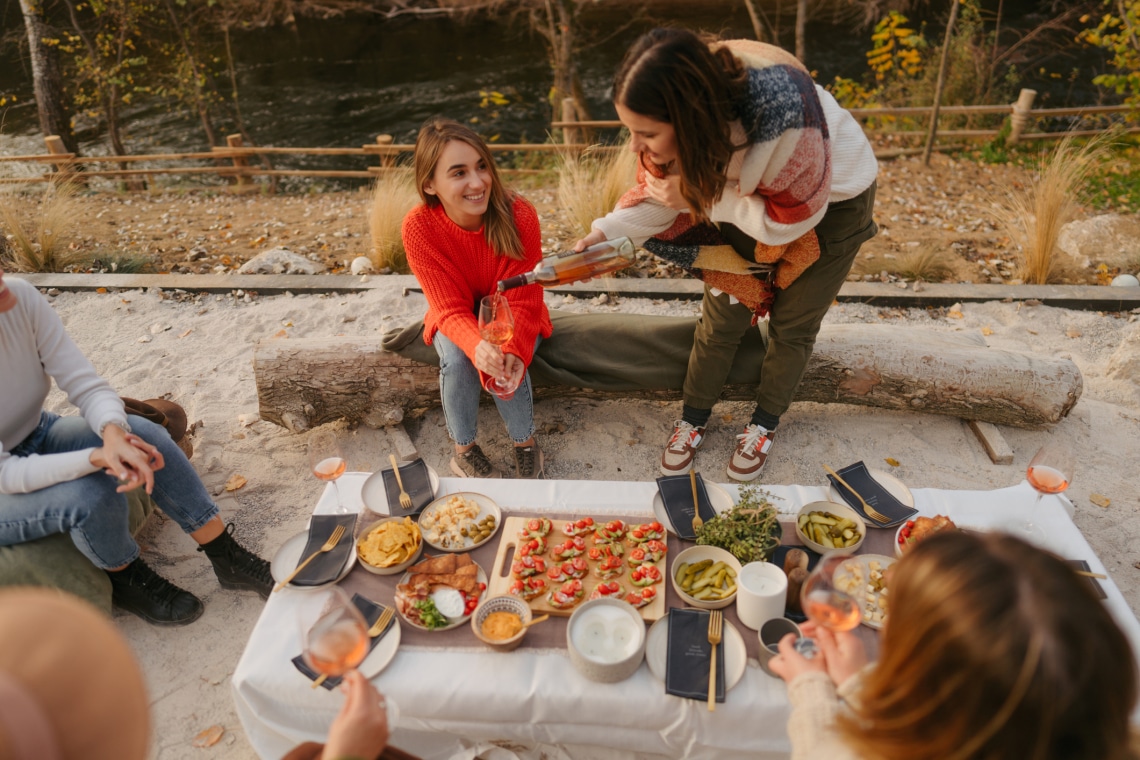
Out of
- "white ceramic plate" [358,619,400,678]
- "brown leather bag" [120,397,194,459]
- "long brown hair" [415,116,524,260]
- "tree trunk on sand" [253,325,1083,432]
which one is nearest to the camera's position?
"white ceramic plate" [358,619,400,678]

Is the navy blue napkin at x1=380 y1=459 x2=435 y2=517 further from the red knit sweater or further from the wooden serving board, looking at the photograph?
the red knit sweater

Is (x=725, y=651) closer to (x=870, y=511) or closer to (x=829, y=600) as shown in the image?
(x=829, y=600)

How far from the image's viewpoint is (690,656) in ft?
5.99

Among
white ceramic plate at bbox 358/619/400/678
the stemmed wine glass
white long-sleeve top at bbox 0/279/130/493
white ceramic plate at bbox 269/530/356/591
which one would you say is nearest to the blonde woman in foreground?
the stemmed wine glass

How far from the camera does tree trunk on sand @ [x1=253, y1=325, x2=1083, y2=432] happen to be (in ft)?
10.9

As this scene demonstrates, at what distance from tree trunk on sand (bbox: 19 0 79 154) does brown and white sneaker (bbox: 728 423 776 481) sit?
8909mm

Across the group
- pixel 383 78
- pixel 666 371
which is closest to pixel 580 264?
pixel 666 371

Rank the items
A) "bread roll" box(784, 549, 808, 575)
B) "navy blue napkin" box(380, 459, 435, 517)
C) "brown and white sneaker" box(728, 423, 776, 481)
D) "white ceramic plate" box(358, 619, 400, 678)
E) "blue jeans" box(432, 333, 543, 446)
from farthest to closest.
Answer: "brown and white sneaker" box(728, 423, 776, 481), "blue jeans" box(432, 333, 543, 446), "navy blue napkin" box(380, 459, 435, 517), "bread roll" box(784, 549, 808, 575), "white ceramic plate" box(358, 619, 400, 678)

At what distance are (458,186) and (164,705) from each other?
2.19 m

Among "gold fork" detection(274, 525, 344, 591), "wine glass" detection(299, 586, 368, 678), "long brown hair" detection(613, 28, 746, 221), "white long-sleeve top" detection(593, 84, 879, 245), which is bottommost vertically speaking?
"gold fork" detection(274, 525, 344, 591)

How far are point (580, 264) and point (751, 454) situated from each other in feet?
4.23

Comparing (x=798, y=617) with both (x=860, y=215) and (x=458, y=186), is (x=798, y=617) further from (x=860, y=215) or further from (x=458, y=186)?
(x=458, y=186)

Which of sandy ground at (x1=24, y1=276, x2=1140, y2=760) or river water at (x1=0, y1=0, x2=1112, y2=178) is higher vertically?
river water at (x1=0, y1=0, x2=1112, y2=178)

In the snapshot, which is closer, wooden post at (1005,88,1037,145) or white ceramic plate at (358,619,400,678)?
white ceramic plate at (358,619,400,678)
